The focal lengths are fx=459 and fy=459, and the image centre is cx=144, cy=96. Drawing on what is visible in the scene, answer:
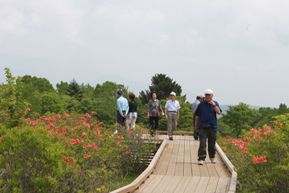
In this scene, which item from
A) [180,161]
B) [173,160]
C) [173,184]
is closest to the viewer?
[173,184]

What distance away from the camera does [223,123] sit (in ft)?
224

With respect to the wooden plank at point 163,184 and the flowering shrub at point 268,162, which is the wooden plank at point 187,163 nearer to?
the wooden plank at point 163,184

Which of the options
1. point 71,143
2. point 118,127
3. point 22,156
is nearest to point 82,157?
point 71,143

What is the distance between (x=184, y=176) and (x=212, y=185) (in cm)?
119

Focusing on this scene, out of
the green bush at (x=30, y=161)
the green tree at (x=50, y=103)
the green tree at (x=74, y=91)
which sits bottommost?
the green bush at (x=30, y=161)

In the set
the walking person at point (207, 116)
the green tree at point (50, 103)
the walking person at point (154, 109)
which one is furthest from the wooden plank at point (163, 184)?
the green tree at point (50, 103)

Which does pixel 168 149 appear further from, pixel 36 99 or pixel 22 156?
pixel 36 99

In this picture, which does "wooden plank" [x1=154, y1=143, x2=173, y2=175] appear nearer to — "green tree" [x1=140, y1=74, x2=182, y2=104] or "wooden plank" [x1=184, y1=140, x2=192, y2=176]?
"wooden plank" [x1=184, y1=140, x2=192, y2=176]

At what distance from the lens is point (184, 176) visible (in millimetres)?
9891

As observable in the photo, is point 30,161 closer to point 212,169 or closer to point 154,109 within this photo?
point 212,169

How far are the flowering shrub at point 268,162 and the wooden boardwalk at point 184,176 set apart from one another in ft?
1.29

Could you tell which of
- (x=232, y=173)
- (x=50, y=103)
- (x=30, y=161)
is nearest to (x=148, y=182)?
(x=232, y=173)

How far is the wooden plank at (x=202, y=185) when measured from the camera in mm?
8336

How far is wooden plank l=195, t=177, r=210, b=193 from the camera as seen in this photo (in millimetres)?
8336
